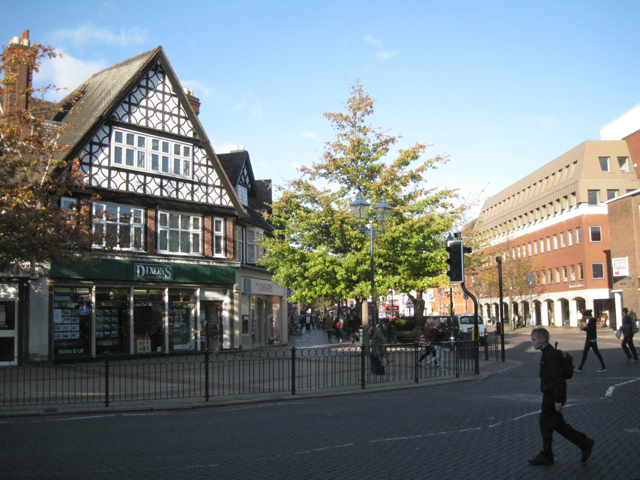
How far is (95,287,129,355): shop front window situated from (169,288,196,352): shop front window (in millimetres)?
2148

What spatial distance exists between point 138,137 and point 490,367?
1686 centimetres

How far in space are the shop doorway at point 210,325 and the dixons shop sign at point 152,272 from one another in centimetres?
273

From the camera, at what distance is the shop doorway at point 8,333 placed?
22.7 metres

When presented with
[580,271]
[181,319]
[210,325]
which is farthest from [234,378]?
[580,271]

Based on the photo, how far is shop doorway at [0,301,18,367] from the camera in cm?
2266

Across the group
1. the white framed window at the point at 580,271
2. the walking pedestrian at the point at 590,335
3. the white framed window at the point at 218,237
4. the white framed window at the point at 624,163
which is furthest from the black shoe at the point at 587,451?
the white framed window at the point at 624,163

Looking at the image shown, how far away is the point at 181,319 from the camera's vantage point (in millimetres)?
27875

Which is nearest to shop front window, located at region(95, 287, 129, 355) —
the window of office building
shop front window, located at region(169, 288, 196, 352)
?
shop front window, located at region(169, 288, 196, 352)

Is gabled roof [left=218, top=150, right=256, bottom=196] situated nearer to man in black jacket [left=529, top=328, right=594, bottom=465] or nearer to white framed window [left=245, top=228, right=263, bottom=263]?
white framed window [left=245, top=228, right=263, bottom=263]

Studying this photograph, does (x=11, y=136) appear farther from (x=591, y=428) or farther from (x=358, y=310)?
(x=358, y=310)

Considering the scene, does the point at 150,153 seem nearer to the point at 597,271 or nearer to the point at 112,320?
the point at 112,320

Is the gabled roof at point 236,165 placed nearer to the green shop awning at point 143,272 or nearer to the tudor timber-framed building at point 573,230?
the green shop awning at point 143,272

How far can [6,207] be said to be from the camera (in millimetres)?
15578

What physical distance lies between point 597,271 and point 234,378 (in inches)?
2030
